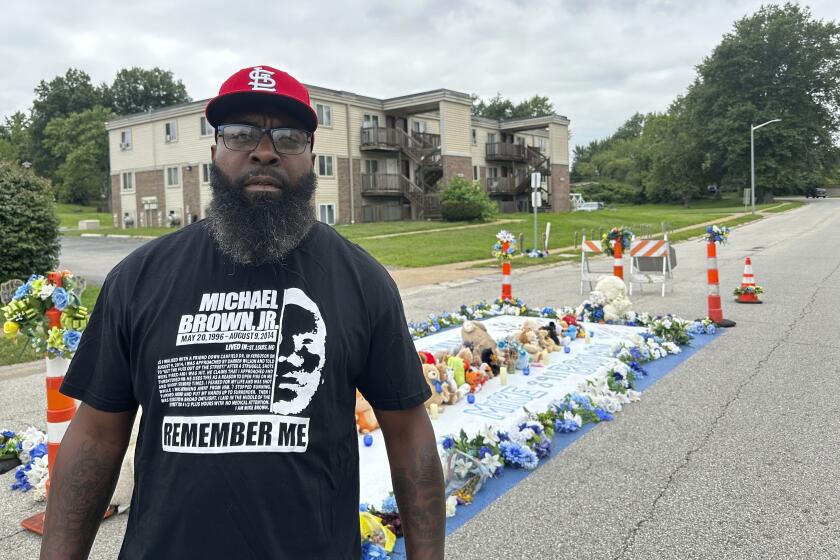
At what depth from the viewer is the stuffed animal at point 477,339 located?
23.9 ft

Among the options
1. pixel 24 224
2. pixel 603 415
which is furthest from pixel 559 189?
pixel 603 415

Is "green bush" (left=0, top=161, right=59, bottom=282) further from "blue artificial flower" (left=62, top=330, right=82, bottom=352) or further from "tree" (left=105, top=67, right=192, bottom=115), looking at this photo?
"tree" (left=105, top=67, right=192, bottom=115)

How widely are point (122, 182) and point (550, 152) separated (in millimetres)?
31412

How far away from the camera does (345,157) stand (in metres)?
38.8

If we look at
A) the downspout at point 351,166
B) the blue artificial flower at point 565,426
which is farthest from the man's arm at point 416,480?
the downspout at point 351,166

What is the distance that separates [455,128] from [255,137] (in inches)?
1603

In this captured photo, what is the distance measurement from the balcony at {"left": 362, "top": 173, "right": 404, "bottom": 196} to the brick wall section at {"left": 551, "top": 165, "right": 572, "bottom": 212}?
54.8ft

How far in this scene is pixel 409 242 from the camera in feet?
89.0

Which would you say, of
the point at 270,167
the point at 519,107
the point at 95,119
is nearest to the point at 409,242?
the point at 270,167

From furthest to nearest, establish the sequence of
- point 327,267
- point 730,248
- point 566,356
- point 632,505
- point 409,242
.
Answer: point 409,242 < point 730,248 < point 566,356 < point 632,505 < point 327,267

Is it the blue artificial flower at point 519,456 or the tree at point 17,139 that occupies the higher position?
the tree at point 17,139

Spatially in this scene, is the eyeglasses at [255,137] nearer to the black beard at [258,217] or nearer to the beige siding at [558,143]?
the black beard at [258,217]

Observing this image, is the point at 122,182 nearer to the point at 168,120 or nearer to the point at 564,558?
the point at 168,120

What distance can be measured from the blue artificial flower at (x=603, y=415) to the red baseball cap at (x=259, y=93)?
4.73 meters
